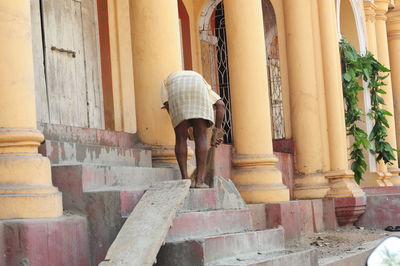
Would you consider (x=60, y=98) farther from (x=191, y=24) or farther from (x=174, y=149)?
(x=191, y=24)

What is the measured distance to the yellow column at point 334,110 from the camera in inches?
452

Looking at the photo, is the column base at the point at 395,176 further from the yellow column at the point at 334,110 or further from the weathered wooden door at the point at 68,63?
the weathered wooden door at the point at 68,63

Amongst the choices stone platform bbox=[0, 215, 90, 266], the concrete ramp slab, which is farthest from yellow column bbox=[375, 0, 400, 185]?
stone platform bbox=[0, 215, 90, 266]

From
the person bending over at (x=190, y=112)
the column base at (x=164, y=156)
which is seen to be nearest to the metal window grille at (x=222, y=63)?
the column base at (x=164, y=156)

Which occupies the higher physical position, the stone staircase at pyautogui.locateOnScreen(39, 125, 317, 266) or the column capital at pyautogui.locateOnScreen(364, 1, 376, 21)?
the column capital at pyautogui.locateOnScreen(364, 1, 376, 21)

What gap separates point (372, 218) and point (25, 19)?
291 inches

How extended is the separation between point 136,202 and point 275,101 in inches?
313

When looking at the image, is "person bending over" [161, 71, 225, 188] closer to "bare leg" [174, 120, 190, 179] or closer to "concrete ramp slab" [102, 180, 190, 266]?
"bare leg" [174, 120, 190, 179]

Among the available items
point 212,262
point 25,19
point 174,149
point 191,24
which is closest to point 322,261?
point 174,149

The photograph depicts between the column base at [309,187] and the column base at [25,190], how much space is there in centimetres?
604

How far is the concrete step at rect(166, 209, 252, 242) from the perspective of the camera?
6016mm

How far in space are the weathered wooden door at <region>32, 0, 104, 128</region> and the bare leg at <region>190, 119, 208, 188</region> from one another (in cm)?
189

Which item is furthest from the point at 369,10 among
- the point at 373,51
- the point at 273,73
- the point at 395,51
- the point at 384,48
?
the point at 273,73

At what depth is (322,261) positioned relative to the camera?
25.9ft
